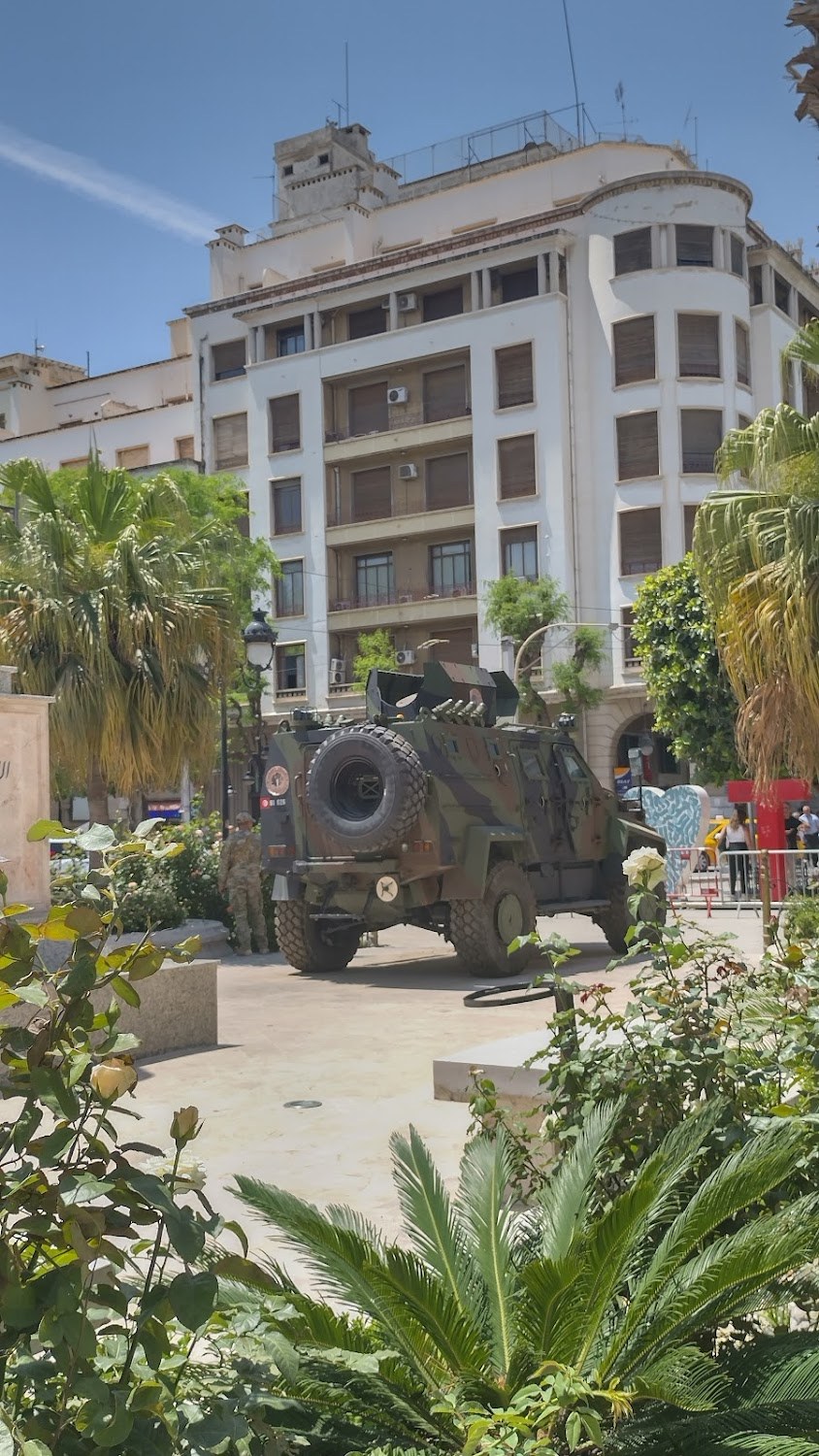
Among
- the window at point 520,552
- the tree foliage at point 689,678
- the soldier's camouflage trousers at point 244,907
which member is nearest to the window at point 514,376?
the window at point 520,552

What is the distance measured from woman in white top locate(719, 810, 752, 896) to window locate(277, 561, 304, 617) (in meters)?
20.6

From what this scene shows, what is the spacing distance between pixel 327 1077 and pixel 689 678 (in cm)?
2089

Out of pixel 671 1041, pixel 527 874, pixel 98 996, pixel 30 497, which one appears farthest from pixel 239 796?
pixel 671 1041

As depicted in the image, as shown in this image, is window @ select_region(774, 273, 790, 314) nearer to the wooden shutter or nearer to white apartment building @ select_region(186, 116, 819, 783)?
white apartment building @ select_region(186, 116, 819, 783)

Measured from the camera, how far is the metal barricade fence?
18.8 m

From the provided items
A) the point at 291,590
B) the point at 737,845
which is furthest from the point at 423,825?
the point at 291,590

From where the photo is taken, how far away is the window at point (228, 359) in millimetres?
45969

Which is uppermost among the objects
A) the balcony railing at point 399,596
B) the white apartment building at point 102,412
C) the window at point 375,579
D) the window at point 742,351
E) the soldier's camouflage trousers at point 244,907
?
the white apartment building at point 102,412

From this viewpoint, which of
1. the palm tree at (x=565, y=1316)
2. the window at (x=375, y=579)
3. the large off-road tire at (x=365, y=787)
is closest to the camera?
the palm tree at (x=565, y=1316)

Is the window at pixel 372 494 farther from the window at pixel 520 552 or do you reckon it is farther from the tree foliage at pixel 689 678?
the tree foliage at pixel 689 678

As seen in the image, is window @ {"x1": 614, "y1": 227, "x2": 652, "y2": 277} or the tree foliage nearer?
the tree foliage

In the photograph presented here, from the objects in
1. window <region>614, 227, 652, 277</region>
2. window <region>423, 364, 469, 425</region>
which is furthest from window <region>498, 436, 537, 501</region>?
window <region>614, 227, 652, 277</region>

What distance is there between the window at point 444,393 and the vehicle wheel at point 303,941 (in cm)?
2892

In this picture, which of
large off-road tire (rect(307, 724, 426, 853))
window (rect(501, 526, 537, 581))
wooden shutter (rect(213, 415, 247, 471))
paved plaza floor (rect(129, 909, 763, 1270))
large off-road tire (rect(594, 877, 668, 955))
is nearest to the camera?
paved plaza floor (rect(129, 909, 763, 1270))
